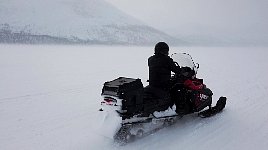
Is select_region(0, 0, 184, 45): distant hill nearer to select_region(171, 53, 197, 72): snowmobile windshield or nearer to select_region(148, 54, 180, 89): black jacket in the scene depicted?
select_region(171, 53, 197, 72): snowmobile windshield

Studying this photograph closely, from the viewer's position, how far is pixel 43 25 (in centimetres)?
9144

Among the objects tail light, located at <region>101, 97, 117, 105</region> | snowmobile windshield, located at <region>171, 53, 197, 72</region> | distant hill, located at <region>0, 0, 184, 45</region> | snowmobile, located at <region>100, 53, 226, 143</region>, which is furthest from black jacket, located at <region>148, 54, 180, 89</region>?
distant hill, located at <region>0, 0, 184, 45</region>

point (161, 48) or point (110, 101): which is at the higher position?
point (161, 48)

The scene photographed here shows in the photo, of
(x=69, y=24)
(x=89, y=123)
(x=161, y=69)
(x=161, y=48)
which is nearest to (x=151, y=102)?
(x=161, y=69)

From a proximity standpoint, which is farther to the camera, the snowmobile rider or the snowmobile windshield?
the snowmobile windshield

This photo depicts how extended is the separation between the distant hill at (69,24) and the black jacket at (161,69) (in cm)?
6695

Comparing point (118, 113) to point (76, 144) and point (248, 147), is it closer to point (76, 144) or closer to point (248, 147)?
point (76, 144)

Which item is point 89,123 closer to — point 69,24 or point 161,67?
point 161,67

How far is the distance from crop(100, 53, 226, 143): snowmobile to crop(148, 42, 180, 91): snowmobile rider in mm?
170

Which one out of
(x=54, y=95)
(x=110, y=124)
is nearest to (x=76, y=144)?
(x=110, y=124)

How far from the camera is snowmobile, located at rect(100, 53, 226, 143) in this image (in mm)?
5598

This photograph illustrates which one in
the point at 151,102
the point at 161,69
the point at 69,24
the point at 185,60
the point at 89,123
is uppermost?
the point at 69,24

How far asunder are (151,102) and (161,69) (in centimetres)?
76

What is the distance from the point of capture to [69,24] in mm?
100625
